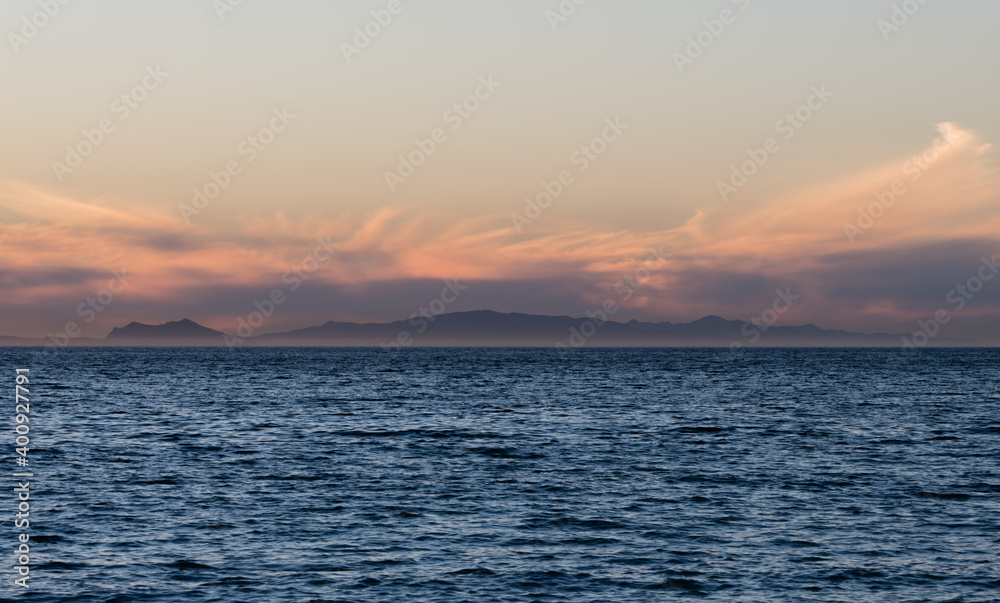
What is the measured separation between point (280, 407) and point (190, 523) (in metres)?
45.0

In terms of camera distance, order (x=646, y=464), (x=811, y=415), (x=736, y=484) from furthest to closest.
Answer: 1. (x=811, y=415)
2. (x=646, y=464)
3. (x=736, y=484)

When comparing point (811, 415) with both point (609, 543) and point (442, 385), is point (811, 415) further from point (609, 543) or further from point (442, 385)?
point (442, 385)

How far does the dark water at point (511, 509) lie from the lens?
73.1 ft

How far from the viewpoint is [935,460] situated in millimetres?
41812

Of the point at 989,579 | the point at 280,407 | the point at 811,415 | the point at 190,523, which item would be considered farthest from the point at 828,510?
the point at 280,407

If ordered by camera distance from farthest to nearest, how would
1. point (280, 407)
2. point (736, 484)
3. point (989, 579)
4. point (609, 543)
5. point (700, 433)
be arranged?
point (280, 407) → point (700, 433) → point (736, 484) → point (609, 543) → point (989, 579)

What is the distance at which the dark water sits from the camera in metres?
22.3

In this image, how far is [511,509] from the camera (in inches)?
1202

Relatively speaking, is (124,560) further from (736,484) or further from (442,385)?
(442,385)

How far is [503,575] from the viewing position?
22891 millimetres

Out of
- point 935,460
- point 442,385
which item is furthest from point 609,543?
point 442,385

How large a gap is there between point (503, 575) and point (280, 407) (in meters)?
52.6

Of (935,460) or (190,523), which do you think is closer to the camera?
(190,523)

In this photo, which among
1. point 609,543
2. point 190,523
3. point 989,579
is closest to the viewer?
point 989,579
